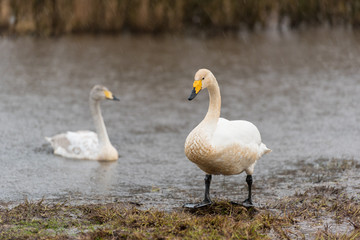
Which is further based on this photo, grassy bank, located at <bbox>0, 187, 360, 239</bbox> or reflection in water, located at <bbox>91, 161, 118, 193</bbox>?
reflection in water, located at <bbox>91, 161, 118, 193</bbox>

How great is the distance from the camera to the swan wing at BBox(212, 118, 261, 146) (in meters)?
5.73

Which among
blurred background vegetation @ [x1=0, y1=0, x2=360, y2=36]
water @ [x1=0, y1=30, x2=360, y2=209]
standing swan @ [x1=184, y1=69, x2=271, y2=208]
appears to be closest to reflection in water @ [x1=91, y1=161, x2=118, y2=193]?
water @ [x1=0, y1=30, x2=360, y2=209]

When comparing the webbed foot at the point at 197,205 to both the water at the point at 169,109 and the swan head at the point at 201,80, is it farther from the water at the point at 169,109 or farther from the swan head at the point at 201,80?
the swan head at the point at 201,80

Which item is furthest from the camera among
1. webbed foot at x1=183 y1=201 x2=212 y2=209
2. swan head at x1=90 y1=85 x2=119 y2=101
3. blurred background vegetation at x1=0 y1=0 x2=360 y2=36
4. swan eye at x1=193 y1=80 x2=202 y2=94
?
blurred background vegetation at x1=0 y1=0 x2=360 y2=36

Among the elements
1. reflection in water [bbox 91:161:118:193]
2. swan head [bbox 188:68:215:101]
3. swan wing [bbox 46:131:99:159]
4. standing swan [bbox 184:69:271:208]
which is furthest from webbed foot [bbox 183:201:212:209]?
swan wing [bbox 46:131:99:159]

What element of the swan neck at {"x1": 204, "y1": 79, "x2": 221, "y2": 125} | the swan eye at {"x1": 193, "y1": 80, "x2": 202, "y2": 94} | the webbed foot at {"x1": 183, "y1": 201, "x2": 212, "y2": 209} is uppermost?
the swan eye at {"x1": 193, "y1": 80, "x2": 202, "y2": 94}

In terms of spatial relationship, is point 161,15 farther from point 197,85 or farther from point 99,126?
point 197,85

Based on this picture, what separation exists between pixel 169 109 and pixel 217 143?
19.4ft

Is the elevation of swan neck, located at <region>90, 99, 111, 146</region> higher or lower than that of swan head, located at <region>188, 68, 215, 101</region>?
lower

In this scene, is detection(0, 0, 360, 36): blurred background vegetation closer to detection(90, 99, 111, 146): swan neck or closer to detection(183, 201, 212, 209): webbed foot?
detection(90, 99, 111, 146): swan neck

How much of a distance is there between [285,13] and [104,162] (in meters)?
13.2

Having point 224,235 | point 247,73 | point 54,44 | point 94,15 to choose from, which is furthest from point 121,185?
point 94,15

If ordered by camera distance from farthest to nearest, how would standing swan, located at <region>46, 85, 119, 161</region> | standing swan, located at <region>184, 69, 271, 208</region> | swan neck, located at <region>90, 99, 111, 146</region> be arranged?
1. swan neck, located at <region>90, 99, 111, 146</region>
2. standing swan, located at <region>46, 85, 119, 161</region>
3. standing swan, located at <region>184, 69, 271, 208</region>

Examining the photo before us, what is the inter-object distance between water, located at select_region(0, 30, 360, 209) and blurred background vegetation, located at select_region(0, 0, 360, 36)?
58 centimetres
